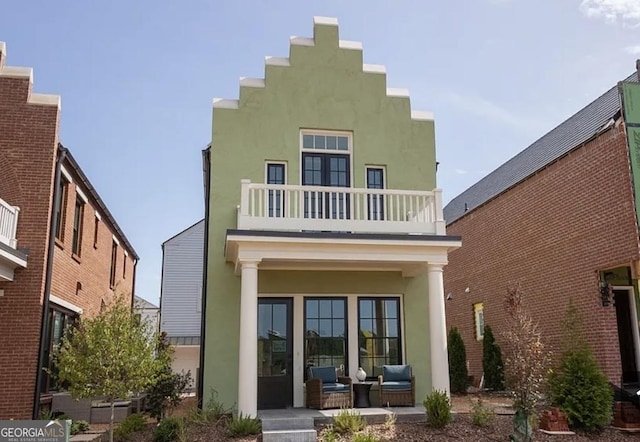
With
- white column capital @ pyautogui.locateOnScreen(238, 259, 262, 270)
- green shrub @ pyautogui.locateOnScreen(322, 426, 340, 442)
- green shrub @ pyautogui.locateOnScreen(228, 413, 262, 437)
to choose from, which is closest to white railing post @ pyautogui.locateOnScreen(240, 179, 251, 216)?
white column capital @ pyautogui.locateOnScreen(238, 259, 262, 270)

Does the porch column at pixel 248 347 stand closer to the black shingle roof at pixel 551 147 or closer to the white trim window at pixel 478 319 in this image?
the black shingle roof at pixel 551 147

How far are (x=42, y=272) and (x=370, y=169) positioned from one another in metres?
7.83

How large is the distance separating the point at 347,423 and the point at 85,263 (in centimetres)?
984

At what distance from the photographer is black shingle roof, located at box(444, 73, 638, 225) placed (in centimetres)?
1478

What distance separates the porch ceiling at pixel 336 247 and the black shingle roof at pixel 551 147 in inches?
195

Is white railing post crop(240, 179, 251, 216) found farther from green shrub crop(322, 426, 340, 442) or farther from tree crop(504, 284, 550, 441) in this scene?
tree crop(504, 284, 550, 441)

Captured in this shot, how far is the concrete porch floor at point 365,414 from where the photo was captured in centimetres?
1112

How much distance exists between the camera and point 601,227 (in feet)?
43.0

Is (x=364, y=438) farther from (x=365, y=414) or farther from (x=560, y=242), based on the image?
(x=560, y=242)

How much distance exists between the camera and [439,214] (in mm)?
12703

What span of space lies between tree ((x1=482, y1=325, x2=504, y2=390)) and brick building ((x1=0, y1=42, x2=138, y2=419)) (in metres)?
11.7

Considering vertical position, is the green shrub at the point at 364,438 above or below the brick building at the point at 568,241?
below

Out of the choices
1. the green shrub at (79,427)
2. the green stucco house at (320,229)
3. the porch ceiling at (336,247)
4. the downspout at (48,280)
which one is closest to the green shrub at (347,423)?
the green stucco house at (320,229)

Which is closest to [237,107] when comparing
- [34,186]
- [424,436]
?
[34,186]
